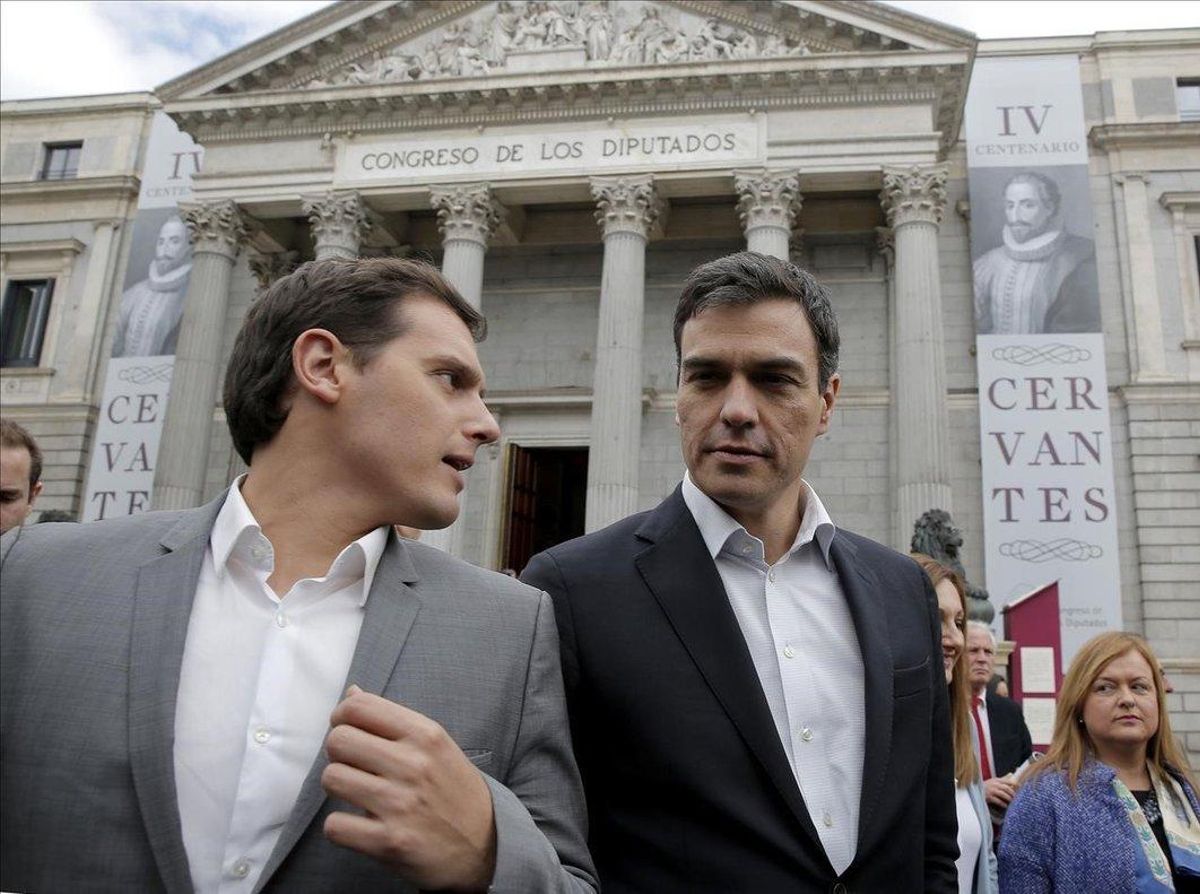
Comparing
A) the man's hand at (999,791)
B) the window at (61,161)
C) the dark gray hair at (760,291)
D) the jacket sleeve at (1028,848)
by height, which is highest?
the window at (61,161)

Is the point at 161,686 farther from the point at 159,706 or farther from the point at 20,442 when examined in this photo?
the point at 20,442

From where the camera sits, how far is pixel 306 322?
1.91 meters

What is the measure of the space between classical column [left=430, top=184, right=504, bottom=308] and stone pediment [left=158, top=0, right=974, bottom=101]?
2.28 m

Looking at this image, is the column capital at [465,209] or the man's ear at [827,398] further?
the column capital at [465,209]

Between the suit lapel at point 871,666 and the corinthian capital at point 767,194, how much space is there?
16.6m

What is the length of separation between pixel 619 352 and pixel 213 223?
9017mm

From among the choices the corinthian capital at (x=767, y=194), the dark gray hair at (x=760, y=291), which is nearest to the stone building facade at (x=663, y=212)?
the corinthian capital at (x=767, y=194)

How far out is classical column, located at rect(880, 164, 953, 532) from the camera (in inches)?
669

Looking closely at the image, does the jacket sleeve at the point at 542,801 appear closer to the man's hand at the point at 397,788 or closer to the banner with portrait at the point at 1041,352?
the man's hand at the point at 397,788

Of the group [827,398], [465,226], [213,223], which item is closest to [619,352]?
[465,226]

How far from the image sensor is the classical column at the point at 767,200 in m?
18.4

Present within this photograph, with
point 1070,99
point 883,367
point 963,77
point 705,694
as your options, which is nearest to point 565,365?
point 883,367

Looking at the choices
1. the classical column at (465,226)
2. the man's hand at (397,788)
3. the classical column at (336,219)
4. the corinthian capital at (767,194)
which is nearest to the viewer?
the man's hand at (397,788)

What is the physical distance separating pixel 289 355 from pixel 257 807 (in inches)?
32.0
